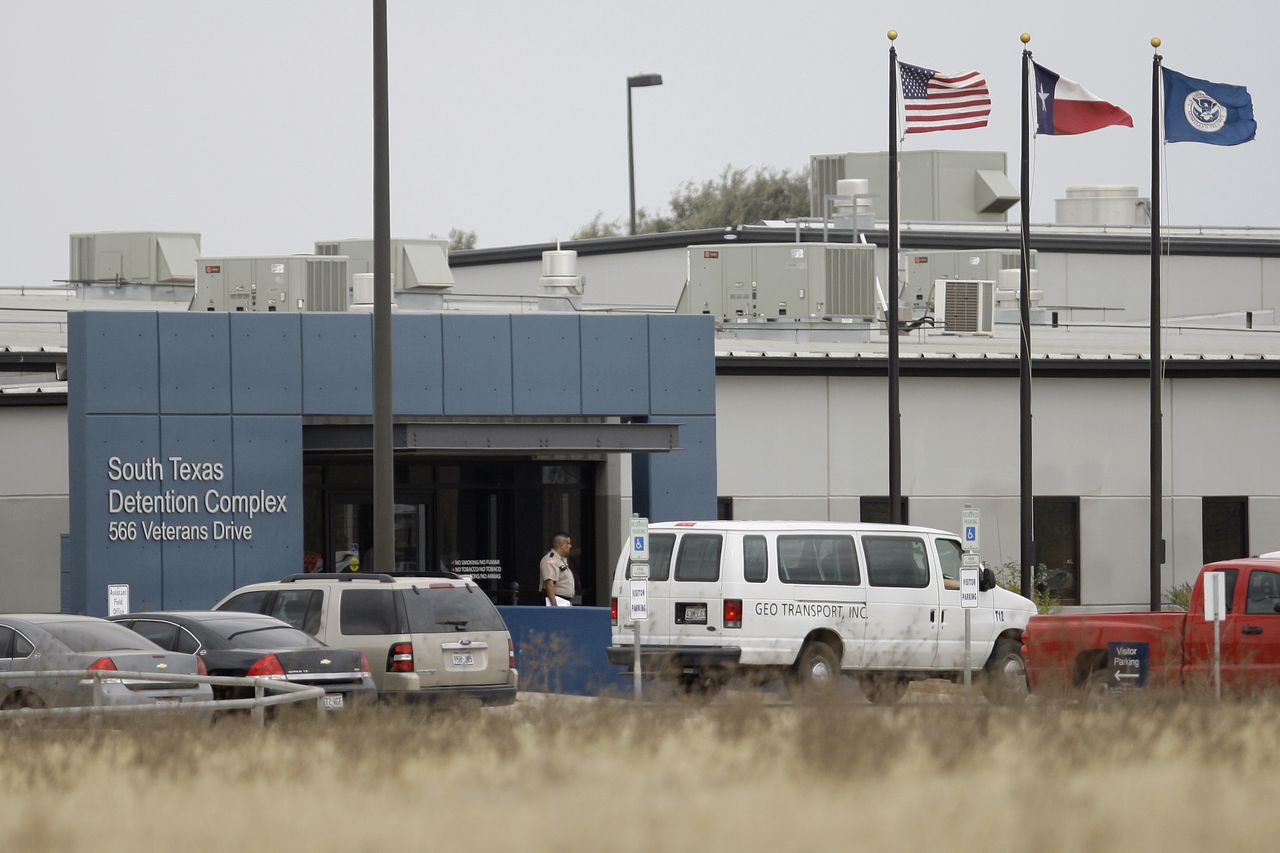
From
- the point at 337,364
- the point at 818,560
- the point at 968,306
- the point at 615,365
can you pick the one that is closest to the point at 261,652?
the point at 818,560

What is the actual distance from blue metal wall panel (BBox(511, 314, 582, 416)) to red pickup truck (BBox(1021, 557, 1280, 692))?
331 inches

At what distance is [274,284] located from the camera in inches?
1396

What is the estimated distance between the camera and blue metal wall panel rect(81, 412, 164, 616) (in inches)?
1007

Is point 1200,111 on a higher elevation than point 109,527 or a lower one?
higher

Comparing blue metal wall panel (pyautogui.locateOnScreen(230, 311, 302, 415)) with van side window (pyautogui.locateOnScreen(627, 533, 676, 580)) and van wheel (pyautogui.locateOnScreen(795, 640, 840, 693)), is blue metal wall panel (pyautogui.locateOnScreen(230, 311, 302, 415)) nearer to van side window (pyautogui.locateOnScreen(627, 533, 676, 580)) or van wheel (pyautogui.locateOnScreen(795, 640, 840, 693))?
van side window (pyautogui.locateOnScreen(627, 533, 676, 580))

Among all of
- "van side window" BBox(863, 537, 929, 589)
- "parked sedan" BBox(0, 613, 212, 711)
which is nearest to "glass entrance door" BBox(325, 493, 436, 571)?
"van side window" BBox(863, 537, 929, 589)

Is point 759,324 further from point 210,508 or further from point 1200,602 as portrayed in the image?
point 1200,602

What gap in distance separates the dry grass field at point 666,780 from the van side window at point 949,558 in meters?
6.45

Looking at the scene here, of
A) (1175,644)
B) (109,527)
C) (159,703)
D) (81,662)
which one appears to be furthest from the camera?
(109,527)

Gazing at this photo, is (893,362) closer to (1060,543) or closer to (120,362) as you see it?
(1060,543)

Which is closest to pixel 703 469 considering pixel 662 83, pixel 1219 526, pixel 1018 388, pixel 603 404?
pixel 603 404

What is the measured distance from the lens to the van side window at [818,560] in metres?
22.4

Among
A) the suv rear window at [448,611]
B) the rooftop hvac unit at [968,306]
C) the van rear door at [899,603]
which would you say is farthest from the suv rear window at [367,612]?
the rooftop hvac unit at [968,306]

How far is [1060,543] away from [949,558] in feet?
39.3
